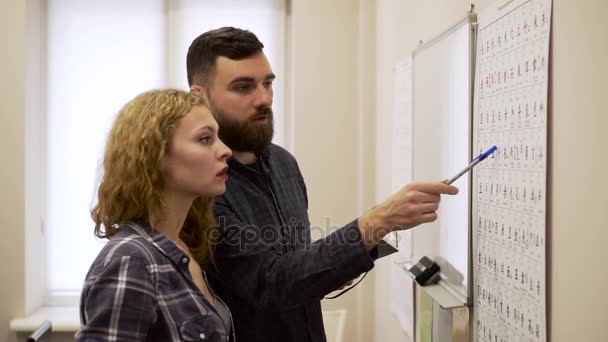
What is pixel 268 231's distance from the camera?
3.91 feet

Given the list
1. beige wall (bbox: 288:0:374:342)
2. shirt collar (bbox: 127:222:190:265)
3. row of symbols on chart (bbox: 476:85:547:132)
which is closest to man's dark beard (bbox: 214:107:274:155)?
shirt collar (bbox: 127:222:190:265)

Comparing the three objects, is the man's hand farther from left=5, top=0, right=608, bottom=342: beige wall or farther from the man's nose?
left=5, top=0, right=608, bottom=342: beige wall

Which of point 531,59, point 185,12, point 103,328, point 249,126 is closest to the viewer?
point 103,328

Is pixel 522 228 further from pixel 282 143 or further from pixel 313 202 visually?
pixel 282 143

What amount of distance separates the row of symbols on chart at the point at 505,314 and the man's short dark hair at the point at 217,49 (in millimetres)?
827

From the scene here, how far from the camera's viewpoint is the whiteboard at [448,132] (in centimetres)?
140

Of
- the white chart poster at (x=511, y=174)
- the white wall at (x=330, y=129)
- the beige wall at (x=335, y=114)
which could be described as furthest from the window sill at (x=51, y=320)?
the white chart poster at (x=511, y=174)

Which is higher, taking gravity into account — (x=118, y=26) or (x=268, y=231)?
(x=118, y=26)

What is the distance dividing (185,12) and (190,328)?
2.44 m

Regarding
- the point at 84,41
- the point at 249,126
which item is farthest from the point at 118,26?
the point at 249,126

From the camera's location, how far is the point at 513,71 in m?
1.15

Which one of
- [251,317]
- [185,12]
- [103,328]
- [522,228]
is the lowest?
[251,317]

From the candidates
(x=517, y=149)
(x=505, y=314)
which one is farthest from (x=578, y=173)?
(x=505, y=314)

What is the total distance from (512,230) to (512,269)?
0.09 metres
